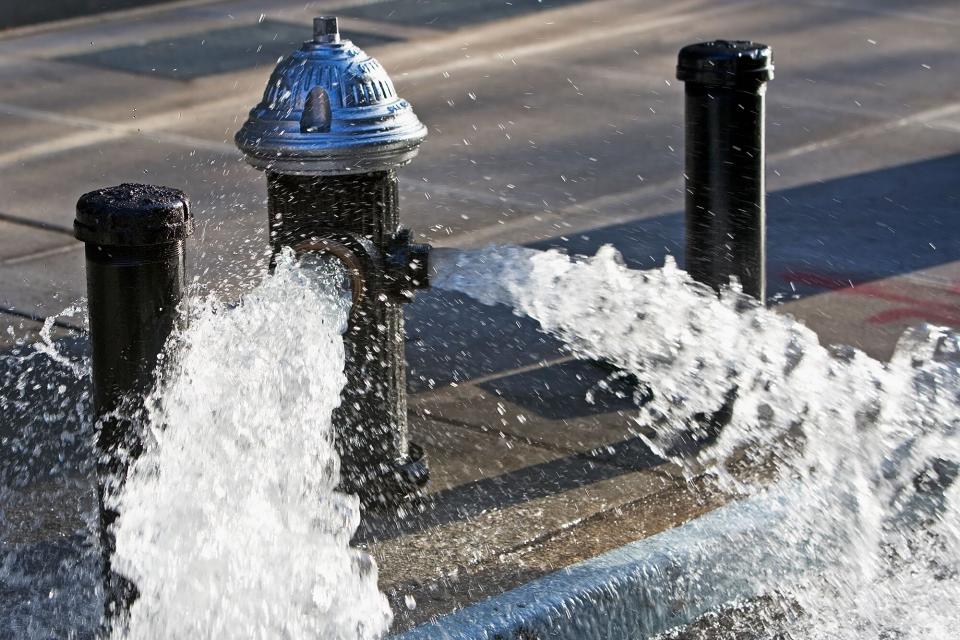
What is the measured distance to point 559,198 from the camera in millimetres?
6797

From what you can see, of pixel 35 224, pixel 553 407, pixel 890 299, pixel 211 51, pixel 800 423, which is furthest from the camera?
pixel 211 51

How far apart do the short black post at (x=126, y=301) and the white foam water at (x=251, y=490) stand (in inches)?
2.6

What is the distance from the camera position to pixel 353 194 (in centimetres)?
363

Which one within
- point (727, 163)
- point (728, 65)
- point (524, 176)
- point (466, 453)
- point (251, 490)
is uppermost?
point (728, 65)

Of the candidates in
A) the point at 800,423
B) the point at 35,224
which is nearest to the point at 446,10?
the point at 35,224

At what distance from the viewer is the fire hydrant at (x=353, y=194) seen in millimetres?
3510

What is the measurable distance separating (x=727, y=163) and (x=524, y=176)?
2.70 m

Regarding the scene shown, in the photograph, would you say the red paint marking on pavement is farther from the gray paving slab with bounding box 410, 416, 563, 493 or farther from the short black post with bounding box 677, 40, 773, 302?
the gray paving slab with bounding box 410, 416, 563, 493

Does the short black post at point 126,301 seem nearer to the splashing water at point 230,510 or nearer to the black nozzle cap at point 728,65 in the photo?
the splashing water at point 230,510

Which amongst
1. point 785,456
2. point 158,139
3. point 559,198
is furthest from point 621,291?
point 158,139

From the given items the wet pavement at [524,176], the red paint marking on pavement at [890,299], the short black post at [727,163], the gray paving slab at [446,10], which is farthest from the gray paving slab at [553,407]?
the gray paving slab at [446,10]

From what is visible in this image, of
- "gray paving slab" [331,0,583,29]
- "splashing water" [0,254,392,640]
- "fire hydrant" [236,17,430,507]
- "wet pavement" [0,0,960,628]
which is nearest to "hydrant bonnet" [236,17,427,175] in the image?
"fire hydrant" [236,17,430,507]

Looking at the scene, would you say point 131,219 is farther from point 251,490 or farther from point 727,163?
point 727,163

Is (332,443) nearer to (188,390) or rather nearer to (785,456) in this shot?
(188,390)
